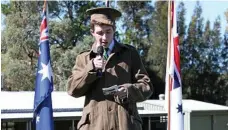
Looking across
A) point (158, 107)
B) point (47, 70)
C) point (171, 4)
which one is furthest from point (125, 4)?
point (47, 70)

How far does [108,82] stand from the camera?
2156mm

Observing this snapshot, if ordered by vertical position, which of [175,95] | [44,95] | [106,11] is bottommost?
[175,95]

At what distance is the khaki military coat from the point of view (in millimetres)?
2092

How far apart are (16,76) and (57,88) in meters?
2.26

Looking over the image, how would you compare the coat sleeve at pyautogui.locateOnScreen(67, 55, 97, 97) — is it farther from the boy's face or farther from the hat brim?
the hat brim

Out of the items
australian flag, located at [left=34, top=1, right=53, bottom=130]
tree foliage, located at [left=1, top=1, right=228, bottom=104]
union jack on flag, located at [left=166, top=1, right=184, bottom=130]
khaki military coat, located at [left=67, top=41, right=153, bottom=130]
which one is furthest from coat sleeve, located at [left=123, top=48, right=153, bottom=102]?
tree foliage, located at [left=1, top=1, right=228, bottom=104]

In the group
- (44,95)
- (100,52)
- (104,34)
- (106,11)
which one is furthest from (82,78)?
(44,95)

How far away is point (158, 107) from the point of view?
14.9 metres

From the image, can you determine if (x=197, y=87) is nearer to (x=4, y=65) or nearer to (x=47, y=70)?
(x=4, y=65)

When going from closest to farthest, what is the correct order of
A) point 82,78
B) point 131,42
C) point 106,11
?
point 82,78 → point 106,11 → point 131,42

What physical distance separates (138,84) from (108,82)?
0.16m

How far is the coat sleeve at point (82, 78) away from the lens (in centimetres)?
204

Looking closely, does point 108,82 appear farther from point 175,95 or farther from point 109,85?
point 175,95

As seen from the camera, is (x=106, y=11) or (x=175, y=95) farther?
(x=175, y=95)
